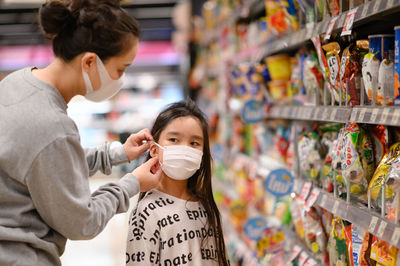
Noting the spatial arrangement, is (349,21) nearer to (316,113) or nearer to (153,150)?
(316,113)

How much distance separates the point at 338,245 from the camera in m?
2.19

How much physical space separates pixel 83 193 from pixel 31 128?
0.26 meters

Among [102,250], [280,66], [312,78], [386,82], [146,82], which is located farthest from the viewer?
[146,82]

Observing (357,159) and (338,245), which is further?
(338,245)

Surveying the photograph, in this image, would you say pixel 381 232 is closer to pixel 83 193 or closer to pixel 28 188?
pixel 83 193

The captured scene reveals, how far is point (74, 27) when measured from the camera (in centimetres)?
176

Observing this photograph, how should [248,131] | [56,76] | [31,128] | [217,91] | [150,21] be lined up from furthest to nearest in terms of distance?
1. [150,21]
2. [217,91]
3. [248,131]
4. [56,76]
5. [31,128]

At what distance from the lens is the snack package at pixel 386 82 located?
1810 millimetres

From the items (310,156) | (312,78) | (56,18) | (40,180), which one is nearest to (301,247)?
(310,156)

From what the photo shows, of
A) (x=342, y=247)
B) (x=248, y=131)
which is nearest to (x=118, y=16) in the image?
(x=342, y=247)

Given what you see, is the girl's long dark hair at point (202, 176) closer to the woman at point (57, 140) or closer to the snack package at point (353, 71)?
the woman at point (57, 140)

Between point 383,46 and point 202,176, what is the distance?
0.90 metres

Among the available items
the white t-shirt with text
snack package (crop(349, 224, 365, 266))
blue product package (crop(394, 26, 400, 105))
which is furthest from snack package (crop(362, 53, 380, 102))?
the white t-shirt with text

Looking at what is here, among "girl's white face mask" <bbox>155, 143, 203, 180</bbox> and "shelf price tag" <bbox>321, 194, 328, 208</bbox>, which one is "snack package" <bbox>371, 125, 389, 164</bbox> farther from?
"girl's white face mask" <bbox>155, 143, 203, 180</bbox>
